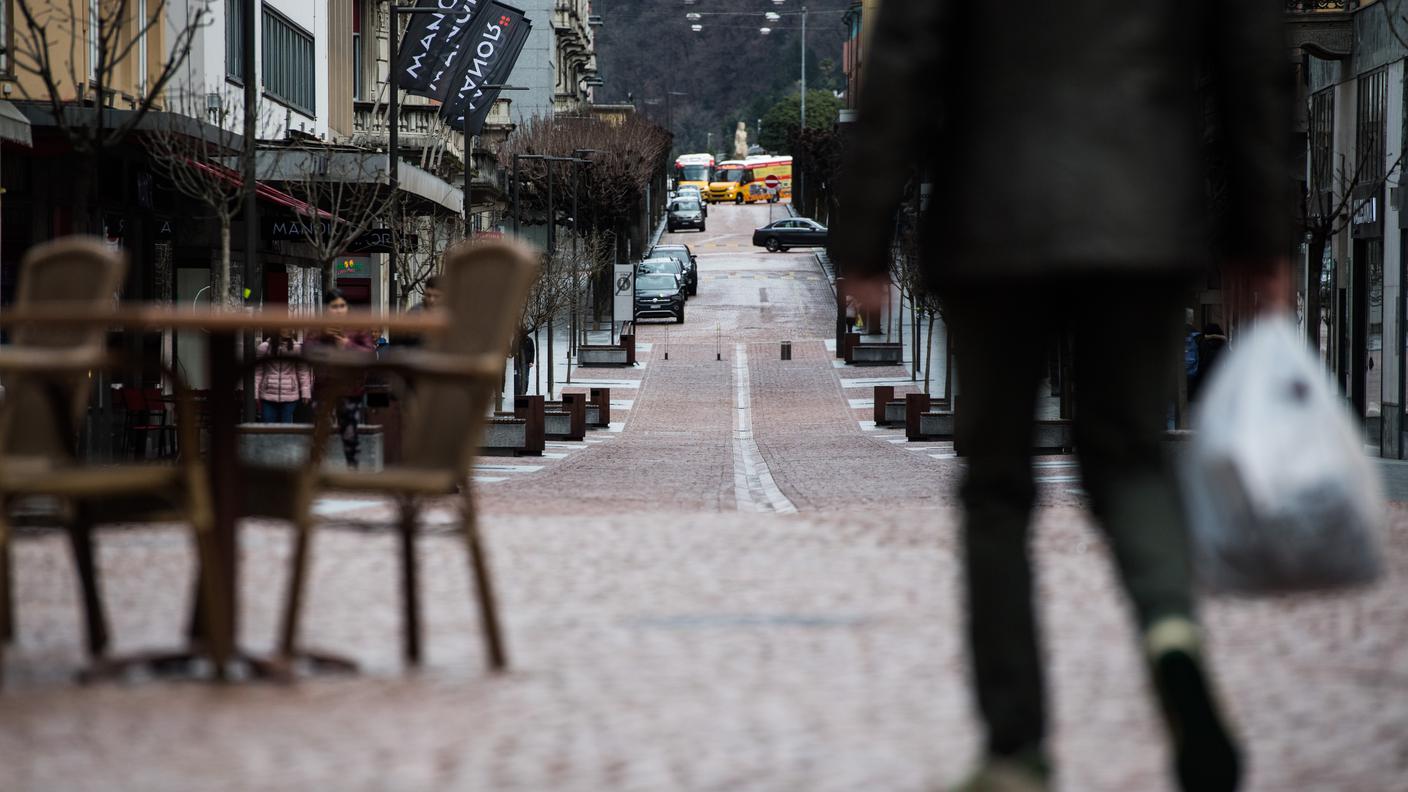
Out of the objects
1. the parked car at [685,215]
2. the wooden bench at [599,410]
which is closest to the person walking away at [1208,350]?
the wooden bench at [599,410]

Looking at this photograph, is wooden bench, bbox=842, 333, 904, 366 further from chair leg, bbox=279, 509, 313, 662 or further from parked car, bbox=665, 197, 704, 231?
parked car, bbox=665, 197, 704, 231

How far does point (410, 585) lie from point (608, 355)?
52.2m

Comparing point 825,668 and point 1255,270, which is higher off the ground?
point 1255,270

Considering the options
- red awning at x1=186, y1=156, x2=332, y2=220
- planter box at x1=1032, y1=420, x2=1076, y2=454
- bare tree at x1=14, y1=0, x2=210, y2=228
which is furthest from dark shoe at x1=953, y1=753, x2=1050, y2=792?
planter box at x1=1032, y1=420, x2=1076, y2=454

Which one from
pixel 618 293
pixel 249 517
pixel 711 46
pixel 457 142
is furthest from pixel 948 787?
pixel 711 46

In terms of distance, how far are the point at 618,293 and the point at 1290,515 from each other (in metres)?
51.1

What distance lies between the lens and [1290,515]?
4391 millimetres

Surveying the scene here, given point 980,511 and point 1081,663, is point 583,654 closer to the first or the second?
point 1081,663

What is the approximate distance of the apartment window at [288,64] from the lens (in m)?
39.0

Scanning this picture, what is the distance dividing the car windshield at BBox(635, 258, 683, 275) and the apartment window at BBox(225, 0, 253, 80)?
125 ft

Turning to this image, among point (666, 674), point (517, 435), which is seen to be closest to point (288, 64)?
point (517, 435)

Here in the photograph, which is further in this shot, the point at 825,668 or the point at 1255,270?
the point at 825,668

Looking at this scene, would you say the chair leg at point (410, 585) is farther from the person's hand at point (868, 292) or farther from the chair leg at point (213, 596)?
the person's hand at point (868, 292)

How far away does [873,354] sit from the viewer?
190 ft
